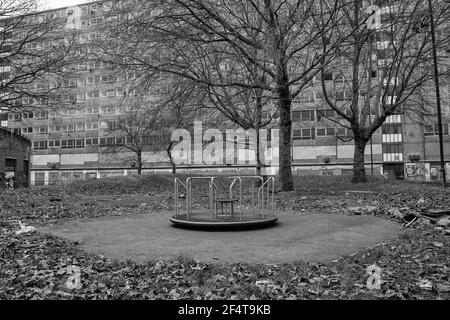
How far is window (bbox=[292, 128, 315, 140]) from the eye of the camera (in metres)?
60.3

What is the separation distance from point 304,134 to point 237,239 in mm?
54736

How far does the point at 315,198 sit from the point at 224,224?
8.17m

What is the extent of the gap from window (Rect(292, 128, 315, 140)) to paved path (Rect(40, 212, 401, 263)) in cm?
5084

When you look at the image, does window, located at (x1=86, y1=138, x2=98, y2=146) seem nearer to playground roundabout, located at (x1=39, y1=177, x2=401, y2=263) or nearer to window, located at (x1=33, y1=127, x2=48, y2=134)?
window, located at (x1=33, y1=127, x2=48, y2=134)

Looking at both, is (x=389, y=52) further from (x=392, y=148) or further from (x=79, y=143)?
(x=79, y=143)

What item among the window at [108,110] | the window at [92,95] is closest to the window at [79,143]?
the window at [108,110]

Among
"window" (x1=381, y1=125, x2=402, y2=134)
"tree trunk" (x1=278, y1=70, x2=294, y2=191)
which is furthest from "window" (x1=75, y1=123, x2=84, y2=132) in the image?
"tree trunk" (x1=278, y1=70, x2=294, y2=191)

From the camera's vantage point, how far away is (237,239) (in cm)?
776

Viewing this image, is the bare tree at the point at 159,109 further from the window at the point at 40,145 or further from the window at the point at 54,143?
the window at the point at 40,145

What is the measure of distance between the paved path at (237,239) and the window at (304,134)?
167 feet

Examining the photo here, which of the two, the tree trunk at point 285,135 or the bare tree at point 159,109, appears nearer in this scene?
the tree trunk at point 285,135

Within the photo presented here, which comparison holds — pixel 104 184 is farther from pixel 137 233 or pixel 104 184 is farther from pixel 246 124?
pixel 137 233

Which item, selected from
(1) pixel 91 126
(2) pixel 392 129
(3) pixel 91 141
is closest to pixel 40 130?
(1) pixel 91 126

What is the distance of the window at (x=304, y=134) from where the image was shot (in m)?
60.3
